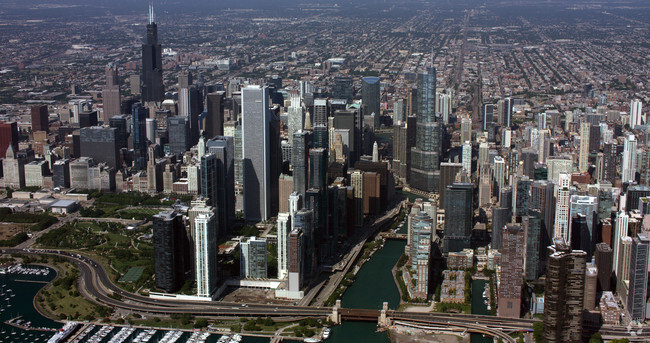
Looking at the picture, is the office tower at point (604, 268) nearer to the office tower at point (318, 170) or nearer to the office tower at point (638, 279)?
the office tower at point (638, 279)

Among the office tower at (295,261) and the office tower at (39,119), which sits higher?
the office tower at (39,119)

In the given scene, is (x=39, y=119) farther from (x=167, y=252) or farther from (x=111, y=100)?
(x=167, y=252)

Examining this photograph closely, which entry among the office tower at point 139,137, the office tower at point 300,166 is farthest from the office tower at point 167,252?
the office tower at point 139,137

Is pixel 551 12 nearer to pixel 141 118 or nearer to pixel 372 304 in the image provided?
pixel 141 118

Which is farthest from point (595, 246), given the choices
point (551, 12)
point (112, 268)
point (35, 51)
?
point (551, 12)

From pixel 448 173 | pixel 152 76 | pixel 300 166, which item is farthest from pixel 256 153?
pixel 152 76
